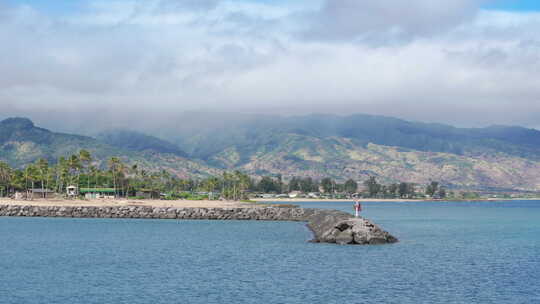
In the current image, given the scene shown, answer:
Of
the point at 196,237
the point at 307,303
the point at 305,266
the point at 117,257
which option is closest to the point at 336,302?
the point at 307,303

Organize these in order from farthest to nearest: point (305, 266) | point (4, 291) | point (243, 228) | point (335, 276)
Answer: point (243, 228), point (305, 266), point (335, 276), point (4, 291)

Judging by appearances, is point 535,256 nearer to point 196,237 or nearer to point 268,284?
point 268,284

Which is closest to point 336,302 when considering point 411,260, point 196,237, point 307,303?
point 307,303

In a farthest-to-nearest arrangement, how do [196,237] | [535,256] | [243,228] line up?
[243,228] < [196,237] < [535,256]

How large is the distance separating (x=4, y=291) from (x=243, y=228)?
229 feet

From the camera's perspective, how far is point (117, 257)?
69.8m

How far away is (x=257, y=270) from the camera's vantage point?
5975 cm

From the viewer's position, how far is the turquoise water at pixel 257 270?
47.4 metres

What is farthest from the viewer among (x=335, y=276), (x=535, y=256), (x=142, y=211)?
(x=142, y=211)

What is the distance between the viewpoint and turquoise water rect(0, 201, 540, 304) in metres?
47.4

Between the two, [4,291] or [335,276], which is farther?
[335,276]

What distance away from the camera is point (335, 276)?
5609 cm

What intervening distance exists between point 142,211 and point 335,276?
98243 millimetres

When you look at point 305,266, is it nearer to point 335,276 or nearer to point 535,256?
point 335,276
